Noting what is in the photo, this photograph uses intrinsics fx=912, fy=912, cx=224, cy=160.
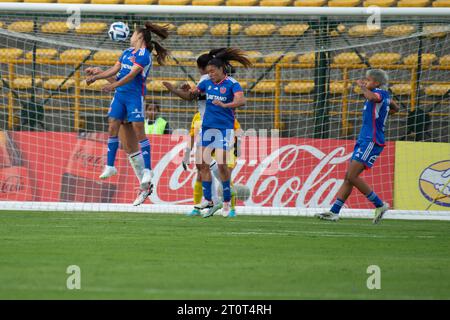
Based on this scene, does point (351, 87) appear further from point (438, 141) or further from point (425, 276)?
point (425, 276)

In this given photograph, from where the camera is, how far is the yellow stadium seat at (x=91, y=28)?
1844cm

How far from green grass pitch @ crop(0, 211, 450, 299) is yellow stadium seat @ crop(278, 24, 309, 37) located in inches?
206

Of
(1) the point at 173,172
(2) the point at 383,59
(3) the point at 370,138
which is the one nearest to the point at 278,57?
(2) the point at 383,59

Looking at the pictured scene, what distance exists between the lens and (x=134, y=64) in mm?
12250

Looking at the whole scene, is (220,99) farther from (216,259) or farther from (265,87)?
(216,259)

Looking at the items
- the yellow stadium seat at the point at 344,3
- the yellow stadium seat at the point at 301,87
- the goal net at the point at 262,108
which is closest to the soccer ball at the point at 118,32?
the goal net at the point at 262,108

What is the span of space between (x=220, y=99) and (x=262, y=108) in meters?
4.13

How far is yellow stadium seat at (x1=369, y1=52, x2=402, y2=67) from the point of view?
17047mm

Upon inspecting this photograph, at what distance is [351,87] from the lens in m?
17.3

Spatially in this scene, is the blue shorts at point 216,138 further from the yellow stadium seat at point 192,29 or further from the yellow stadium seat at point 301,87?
the yellow stadium seat at point 192,29

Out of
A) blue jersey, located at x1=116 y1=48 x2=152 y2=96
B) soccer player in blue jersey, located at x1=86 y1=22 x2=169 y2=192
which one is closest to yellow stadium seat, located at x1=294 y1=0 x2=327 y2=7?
soccer player in blue jersey, located at x1=86 y1=22 x2=169 y2=192

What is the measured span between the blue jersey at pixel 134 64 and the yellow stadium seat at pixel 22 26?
5661mm

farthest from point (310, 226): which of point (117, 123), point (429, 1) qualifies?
point (429, 1)

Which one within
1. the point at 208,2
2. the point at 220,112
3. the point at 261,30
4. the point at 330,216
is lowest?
the point at 330,216
